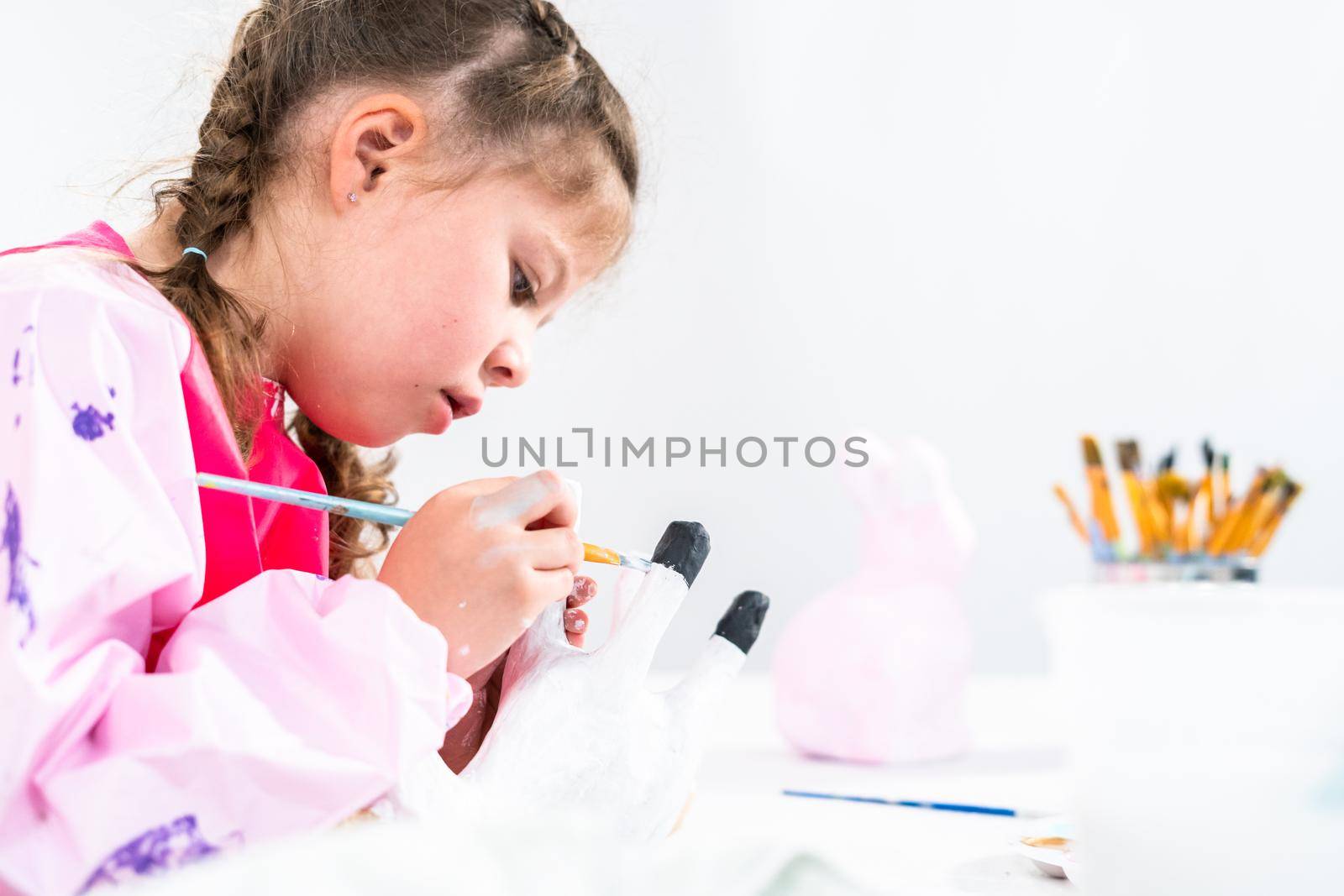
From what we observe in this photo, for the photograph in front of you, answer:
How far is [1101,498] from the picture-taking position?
522mm

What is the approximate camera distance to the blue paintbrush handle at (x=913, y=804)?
0.52m

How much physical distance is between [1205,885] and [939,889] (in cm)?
11

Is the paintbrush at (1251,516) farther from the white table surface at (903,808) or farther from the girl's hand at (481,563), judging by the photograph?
the girl's hand at (481,563)

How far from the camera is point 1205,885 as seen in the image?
291 millimetres

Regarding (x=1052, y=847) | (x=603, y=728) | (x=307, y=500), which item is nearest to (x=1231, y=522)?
(x=1052, y=847)

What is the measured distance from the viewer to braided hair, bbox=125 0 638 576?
1.93ft

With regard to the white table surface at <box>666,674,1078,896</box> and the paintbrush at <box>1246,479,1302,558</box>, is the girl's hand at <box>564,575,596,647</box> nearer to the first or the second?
the white table surface at <box>666,674,1078,896</box>

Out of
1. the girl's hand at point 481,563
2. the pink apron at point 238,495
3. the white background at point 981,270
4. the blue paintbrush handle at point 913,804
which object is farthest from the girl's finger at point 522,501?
the white background at point 981,270

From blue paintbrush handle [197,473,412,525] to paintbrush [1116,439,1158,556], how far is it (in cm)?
30

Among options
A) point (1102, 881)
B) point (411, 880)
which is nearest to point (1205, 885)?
point (1102, 881)

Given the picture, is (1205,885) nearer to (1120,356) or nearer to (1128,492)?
(1128,492)

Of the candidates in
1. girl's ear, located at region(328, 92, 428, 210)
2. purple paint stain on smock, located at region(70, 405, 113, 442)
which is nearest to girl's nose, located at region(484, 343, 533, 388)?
girl's ear, located at region(328, 92, 428, 210)

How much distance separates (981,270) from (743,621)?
0.92 metres

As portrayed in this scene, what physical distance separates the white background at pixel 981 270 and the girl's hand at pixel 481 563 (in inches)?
29.7
